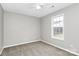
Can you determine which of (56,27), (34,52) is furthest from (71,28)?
(34,52)

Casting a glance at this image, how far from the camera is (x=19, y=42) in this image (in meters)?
3.33

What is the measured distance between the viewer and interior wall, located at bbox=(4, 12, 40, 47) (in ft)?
9.41

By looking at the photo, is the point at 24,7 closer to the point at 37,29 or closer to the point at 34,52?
the point at 34,52

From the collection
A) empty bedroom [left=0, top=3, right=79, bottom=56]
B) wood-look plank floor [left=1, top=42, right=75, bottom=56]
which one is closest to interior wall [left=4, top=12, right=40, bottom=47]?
empty bedroom [left=0, top=3, right=79, bottom=56]

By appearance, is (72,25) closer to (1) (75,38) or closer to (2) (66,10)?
(1) (75,38)

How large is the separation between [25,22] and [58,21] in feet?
6.94

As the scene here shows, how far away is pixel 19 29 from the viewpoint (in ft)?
10.9

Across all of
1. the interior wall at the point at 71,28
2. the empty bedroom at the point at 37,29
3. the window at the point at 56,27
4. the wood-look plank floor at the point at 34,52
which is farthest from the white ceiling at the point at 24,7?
the wood-look plank floor at the point at 34,52

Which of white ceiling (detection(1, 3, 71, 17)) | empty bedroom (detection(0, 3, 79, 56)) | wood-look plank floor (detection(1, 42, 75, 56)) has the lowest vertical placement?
wood-look plank floor (detection(1, 42, 75, 56))

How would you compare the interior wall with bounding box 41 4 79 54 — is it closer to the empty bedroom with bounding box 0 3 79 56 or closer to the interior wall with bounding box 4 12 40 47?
the empty bedroom with bounding box 0 3 79 56

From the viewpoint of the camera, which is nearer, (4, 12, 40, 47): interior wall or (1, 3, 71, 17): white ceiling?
(1, 3, 71, 17): white ceiling

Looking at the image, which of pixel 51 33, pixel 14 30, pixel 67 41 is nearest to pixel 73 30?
pixel 67 41

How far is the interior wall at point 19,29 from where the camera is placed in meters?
2.87

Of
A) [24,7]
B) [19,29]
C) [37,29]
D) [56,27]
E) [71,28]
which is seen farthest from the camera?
[37,29]
